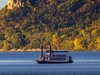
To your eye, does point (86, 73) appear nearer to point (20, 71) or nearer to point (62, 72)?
point (62, 72)

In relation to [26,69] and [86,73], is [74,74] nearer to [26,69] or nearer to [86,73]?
[86,73]

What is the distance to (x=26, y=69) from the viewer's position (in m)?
200

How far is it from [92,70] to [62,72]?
9913 millimetres

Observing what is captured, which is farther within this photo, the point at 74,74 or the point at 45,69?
the point at 45,69

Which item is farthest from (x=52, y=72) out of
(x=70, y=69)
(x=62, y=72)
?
(x=70, y=69)

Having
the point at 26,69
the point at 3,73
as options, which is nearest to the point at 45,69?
the point at 26,69

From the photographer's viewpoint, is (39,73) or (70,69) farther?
(70,69)

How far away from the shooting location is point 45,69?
649 feet

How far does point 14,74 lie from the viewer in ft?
588

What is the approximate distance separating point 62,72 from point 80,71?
515cm

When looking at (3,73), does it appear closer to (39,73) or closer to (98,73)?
(39,73)

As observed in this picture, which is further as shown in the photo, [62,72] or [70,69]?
[70,69]

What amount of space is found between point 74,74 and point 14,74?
13.4 m

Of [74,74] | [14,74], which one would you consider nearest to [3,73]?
[14,74]
